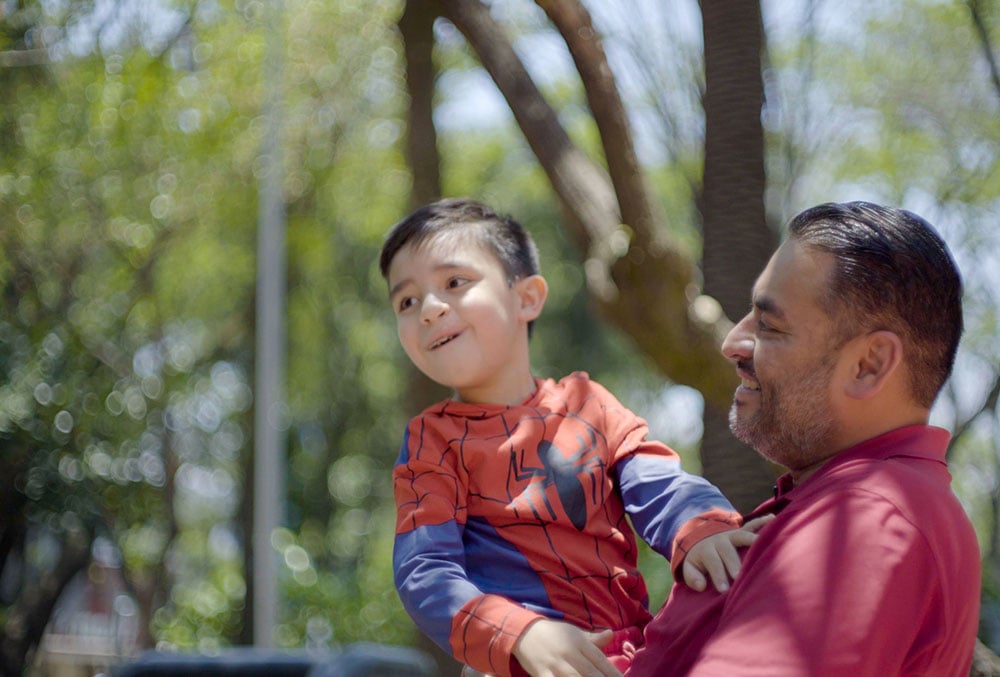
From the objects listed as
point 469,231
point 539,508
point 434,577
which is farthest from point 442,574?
point 469,231

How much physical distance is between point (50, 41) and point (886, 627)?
12.6 m

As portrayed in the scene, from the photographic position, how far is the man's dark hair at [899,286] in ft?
6.33

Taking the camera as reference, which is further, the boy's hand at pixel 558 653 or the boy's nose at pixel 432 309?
the boy's nose at pixel 432 309

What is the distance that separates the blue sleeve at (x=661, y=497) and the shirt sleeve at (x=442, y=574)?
317mm

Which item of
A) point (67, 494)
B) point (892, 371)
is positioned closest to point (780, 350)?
point (892, 371)

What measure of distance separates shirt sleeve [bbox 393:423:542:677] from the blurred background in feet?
8.63

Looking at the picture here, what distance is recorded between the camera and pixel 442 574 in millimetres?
2125

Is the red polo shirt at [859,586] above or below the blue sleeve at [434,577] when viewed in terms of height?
above

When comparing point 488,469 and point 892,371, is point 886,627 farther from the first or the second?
point 488,469

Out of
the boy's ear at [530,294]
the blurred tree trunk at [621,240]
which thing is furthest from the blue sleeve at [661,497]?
the blurred tree trunk at [621,240]

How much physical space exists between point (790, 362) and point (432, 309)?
0.79 metres

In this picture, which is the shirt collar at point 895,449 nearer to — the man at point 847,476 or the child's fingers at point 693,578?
the man at point 847,476

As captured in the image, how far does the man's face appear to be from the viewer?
195 centimetres

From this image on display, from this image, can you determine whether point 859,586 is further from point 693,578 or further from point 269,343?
point 269,343
